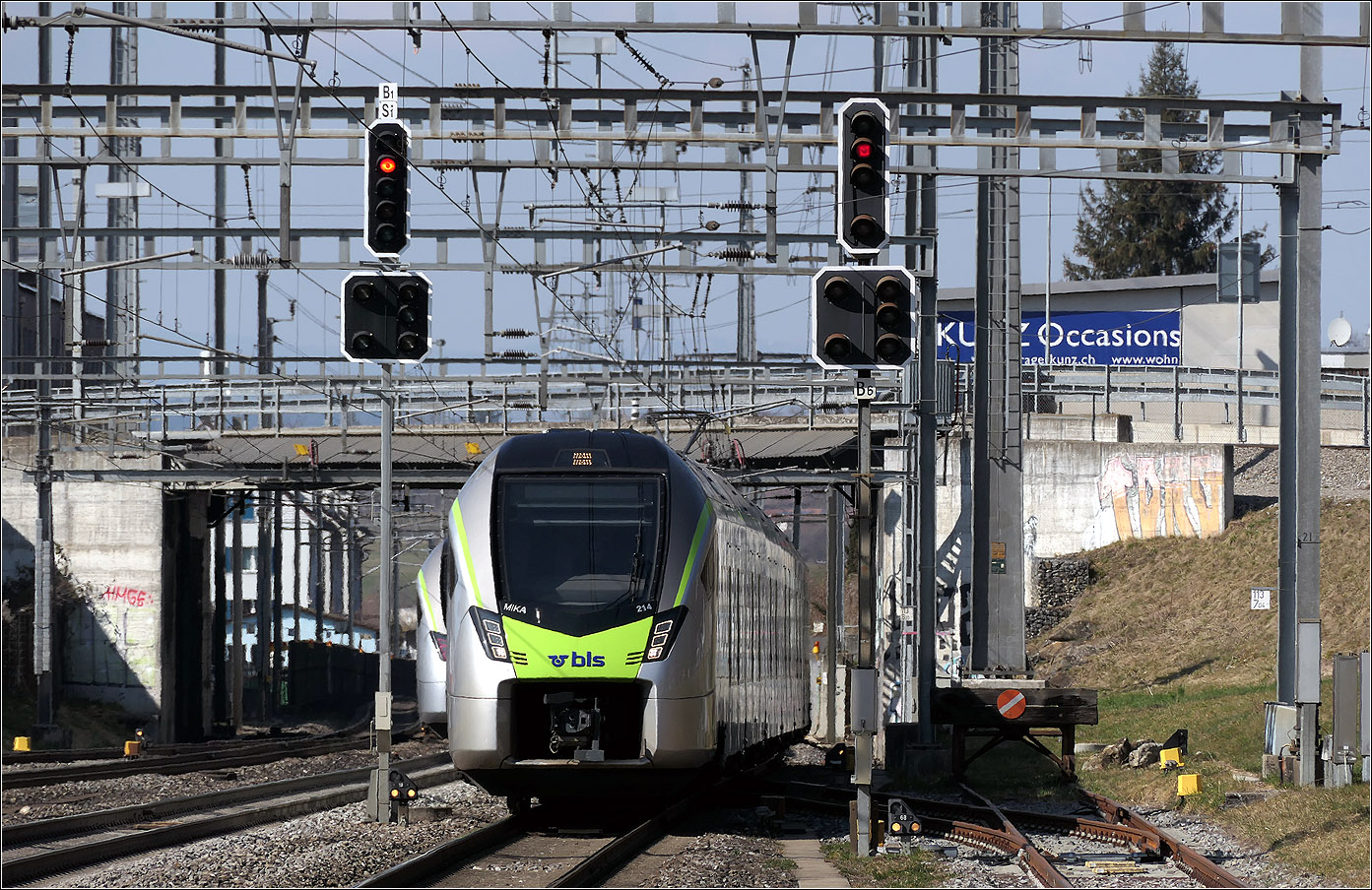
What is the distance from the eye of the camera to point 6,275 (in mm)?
59844

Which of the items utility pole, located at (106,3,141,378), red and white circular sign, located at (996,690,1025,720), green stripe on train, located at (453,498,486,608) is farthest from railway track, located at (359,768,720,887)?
utility pole, located at (106,3,141,378)

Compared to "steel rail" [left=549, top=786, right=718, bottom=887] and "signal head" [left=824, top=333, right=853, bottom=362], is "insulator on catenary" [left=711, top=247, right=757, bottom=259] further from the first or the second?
"signal head" [left=824, top=333, right=853, bottom=362]

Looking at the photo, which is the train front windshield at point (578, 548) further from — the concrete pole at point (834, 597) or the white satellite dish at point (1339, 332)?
the white satellite dish at point (1339, 332)

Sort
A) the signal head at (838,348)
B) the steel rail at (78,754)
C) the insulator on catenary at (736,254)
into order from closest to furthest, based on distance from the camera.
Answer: the signal head at (838,348)
the insulator on catenary at (736,254)
the steel rail at (78,754)

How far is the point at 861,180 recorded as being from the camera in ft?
46.5

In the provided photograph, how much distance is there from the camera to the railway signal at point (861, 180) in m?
14.2

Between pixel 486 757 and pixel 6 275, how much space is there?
50.6 m

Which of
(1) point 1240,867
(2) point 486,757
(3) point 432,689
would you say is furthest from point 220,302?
(1) point 1240,867

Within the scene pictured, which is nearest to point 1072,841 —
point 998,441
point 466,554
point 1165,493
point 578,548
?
point 578,548

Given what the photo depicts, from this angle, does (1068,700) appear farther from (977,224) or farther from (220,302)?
(220,302)

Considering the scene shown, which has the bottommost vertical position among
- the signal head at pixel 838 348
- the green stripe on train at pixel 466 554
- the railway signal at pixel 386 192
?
the green stripe on train at pixel 466 554

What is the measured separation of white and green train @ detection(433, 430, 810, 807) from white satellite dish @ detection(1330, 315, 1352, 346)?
43615 millimetres

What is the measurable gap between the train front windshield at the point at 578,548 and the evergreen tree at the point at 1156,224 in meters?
74.4

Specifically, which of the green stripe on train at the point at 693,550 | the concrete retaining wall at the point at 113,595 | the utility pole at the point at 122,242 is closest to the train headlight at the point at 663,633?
the green stripe on train at the point at 693,550
